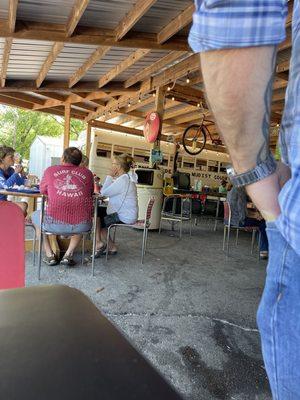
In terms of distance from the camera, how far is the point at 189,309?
2959 millimetres

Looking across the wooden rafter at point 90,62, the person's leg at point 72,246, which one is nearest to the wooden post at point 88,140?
the wooden rafter at point 90,62

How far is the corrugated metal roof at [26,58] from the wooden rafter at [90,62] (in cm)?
79

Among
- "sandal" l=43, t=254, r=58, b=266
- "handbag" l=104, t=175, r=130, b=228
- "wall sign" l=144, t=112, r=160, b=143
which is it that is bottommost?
"sandal" l=43, t=254, r=58, b=266

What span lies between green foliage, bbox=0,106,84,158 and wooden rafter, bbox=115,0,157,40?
2287cm

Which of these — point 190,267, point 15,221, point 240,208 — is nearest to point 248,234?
point 240,208

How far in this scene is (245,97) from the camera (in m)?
0.53

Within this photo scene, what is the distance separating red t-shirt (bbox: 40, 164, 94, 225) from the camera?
3.57 m

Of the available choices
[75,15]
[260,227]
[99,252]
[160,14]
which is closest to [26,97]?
[75,15]

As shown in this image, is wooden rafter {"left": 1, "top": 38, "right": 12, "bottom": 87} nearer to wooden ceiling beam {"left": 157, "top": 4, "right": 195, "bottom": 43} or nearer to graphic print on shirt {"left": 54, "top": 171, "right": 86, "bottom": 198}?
wooden ceiling beam {"left": 157, "top": 4, "right": 195, "bottom": 43}

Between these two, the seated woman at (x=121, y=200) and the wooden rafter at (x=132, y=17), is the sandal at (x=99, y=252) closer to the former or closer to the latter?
the seated woman at (x=121, y=200)

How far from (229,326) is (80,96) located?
27.3ft

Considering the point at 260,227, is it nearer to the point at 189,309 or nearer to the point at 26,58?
the point at 189,309

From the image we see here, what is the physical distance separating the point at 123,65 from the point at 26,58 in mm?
1968

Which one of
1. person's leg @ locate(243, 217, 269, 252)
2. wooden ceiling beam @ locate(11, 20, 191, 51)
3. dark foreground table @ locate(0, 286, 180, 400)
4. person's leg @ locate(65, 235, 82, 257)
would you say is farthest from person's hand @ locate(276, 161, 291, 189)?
wooden ceiling beam @ locate(11, 20, 191, 51)
